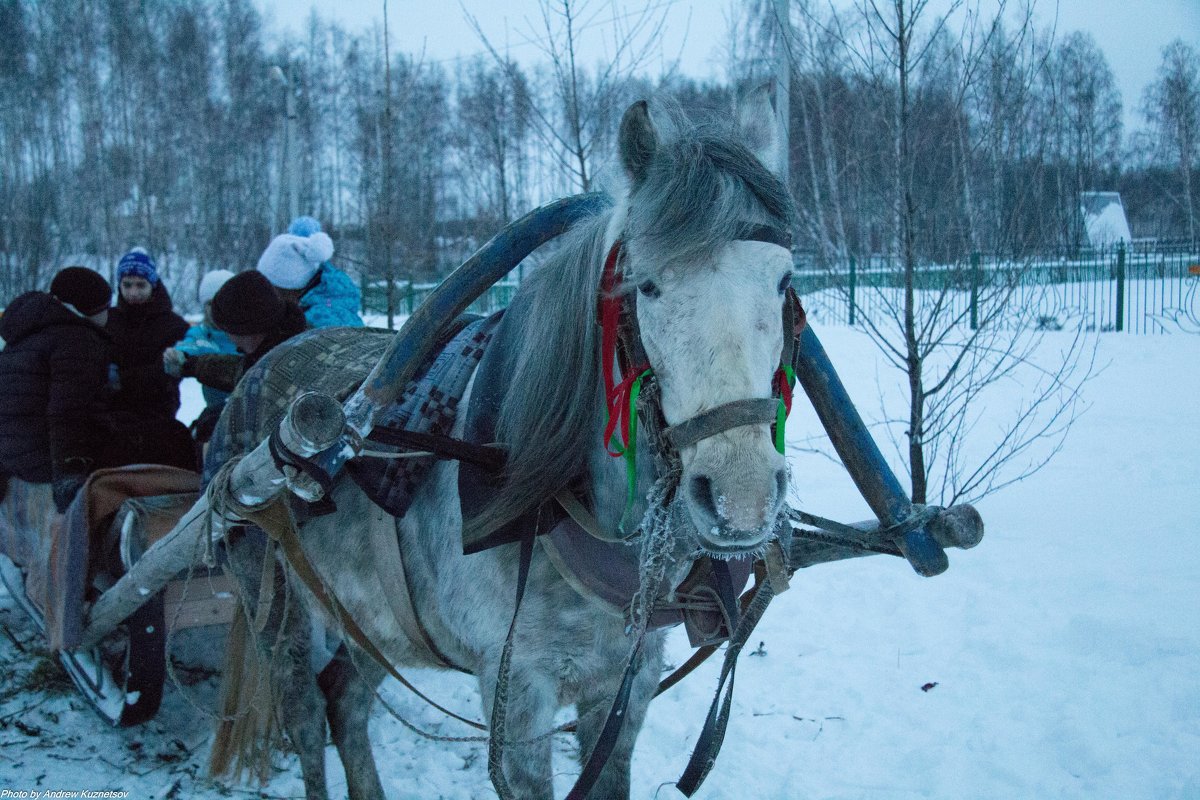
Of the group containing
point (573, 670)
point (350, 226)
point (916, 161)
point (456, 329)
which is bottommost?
point (573, 670)

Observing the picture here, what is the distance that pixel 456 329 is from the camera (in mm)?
2559

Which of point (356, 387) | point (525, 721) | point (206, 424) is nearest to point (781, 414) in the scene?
point (525, 721)

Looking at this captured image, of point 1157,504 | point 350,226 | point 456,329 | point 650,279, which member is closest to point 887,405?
point 1157,504

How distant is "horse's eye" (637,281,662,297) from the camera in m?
1.61

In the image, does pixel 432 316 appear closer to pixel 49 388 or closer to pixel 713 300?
pixel 713 300

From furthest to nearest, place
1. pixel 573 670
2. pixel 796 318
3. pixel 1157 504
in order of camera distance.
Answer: pixel 1157 504, pixel 573 670, pixel 796 318

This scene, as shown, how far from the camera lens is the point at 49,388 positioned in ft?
13.3

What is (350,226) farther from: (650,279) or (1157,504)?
(650,279)

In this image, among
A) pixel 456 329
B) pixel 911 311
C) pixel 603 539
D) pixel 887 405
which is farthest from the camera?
pixel 887 405

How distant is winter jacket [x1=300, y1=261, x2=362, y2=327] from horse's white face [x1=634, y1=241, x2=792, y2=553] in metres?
3.14

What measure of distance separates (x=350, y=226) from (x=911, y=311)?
2177 cm

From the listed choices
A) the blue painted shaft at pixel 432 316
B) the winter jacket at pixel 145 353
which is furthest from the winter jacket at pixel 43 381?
the blue painted shaft at pixel 432 316

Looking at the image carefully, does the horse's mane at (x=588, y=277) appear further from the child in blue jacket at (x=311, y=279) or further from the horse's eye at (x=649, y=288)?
the child in blue jacket at (x=311, y=279)

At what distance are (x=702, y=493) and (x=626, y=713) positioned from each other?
3.24 ft
